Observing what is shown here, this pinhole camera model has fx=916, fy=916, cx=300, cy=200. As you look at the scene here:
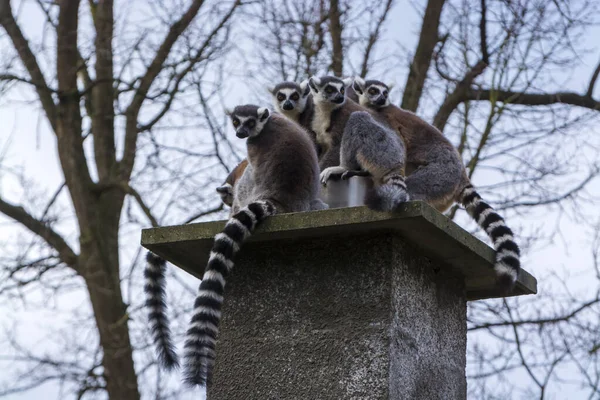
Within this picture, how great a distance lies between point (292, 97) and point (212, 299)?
6.96 ft

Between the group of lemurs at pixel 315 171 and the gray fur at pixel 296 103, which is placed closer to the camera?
the group of lemurs at pixel 315 171

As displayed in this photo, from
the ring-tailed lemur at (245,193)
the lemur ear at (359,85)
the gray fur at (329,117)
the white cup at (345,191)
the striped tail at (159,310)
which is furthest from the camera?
the lemur ear at (359,85)

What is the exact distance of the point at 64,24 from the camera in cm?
1219

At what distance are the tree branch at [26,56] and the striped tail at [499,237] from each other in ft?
24.8

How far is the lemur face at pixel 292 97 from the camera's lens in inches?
236

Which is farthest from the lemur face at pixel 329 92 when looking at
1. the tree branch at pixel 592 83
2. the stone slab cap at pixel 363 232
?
the tree branch at pixel 592 83

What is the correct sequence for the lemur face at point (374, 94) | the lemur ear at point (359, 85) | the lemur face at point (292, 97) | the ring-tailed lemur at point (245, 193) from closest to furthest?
the ring-tailed lemur at point (245, 193), the lemur face at point (292, 97), the lemur face at point (374, 94), the lemur ear at point (359, 85)

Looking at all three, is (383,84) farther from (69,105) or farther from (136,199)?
(69,105)

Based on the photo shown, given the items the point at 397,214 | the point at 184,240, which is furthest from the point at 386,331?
the point at 184,240

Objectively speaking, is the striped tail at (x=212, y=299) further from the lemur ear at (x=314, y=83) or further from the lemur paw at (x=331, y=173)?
the lemur ear at (x=314, y=83)

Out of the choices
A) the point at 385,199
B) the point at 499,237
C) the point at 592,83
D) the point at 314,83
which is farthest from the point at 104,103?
the point at 385,199

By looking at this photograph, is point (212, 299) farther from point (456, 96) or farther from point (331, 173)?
point (456, 96)

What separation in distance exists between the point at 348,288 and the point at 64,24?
892 centimetres

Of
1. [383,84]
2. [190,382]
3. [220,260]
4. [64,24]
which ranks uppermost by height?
[64,24]
